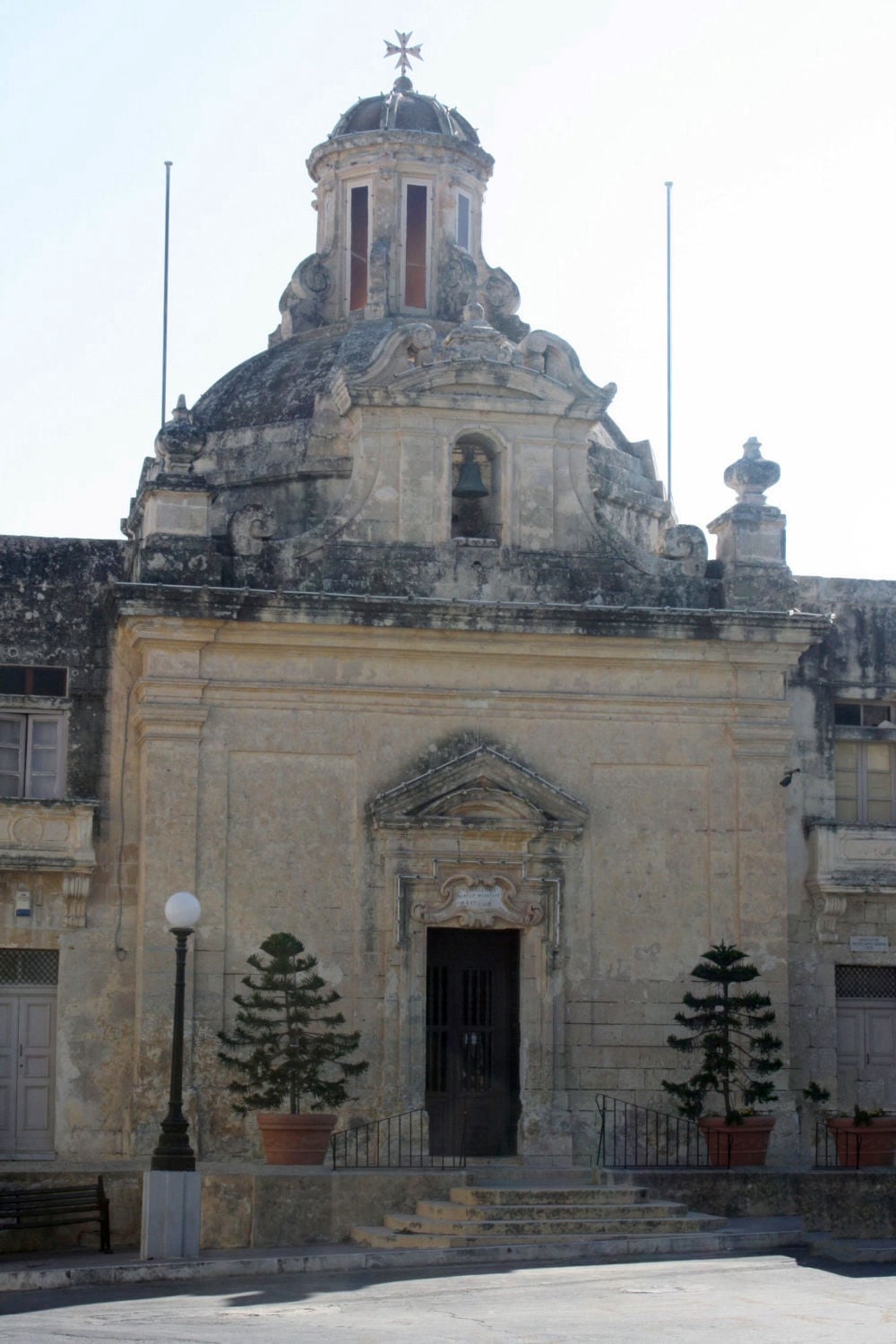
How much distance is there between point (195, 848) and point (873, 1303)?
9.83 metres

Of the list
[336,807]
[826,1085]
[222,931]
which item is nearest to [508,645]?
[336,807]

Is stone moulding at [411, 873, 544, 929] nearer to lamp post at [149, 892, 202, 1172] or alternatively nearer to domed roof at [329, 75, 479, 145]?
lamp post at [149, 892, 202, 1172]

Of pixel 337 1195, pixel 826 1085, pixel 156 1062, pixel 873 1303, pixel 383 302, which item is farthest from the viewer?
pixel 383 302

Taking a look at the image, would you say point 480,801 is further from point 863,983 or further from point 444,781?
point 863,983

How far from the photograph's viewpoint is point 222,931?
24188 mm

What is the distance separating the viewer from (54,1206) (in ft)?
70.0

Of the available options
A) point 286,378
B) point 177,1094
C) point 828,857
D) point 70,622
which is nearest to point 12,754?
point 70,622

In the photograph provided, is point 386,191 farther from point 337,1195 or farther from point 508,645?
point 337,1195

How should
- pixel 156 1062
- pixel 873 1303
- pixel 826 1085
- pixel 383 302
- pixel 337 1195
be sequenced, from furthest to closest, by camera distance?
pixel 383 302 → pixel 826 1085 → pixel 156 1062 → pixel 337 1195 → pixel 873 1303

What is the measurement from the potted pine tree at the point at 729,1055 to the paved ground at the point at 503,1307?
12.9ft

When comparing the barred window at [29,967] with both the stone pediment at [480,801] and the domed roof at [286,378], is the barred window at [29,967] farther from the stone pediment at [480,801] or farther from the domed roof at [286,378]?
the domed roof at [286,378]

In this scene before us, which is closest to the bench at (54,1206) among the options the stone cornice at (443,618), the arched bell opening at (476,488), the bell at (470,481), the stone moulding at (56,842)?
the stone moulding at (56,842)

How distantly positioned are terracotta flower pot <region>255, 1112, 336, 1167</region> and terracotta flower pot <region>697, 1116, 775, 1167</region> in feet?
13.7

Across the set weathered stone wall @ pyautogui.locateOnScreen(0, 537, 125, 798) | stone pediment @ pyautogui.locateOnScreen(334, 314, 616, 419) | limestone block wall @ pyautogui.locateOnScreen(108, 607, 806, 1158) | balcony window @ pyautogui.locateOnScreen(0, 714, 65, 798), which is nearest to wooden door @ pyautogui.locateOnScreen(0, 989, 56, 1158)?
limestone block wall @ pyautogui.locateOnScreen(108, 607, 806, 1158)
